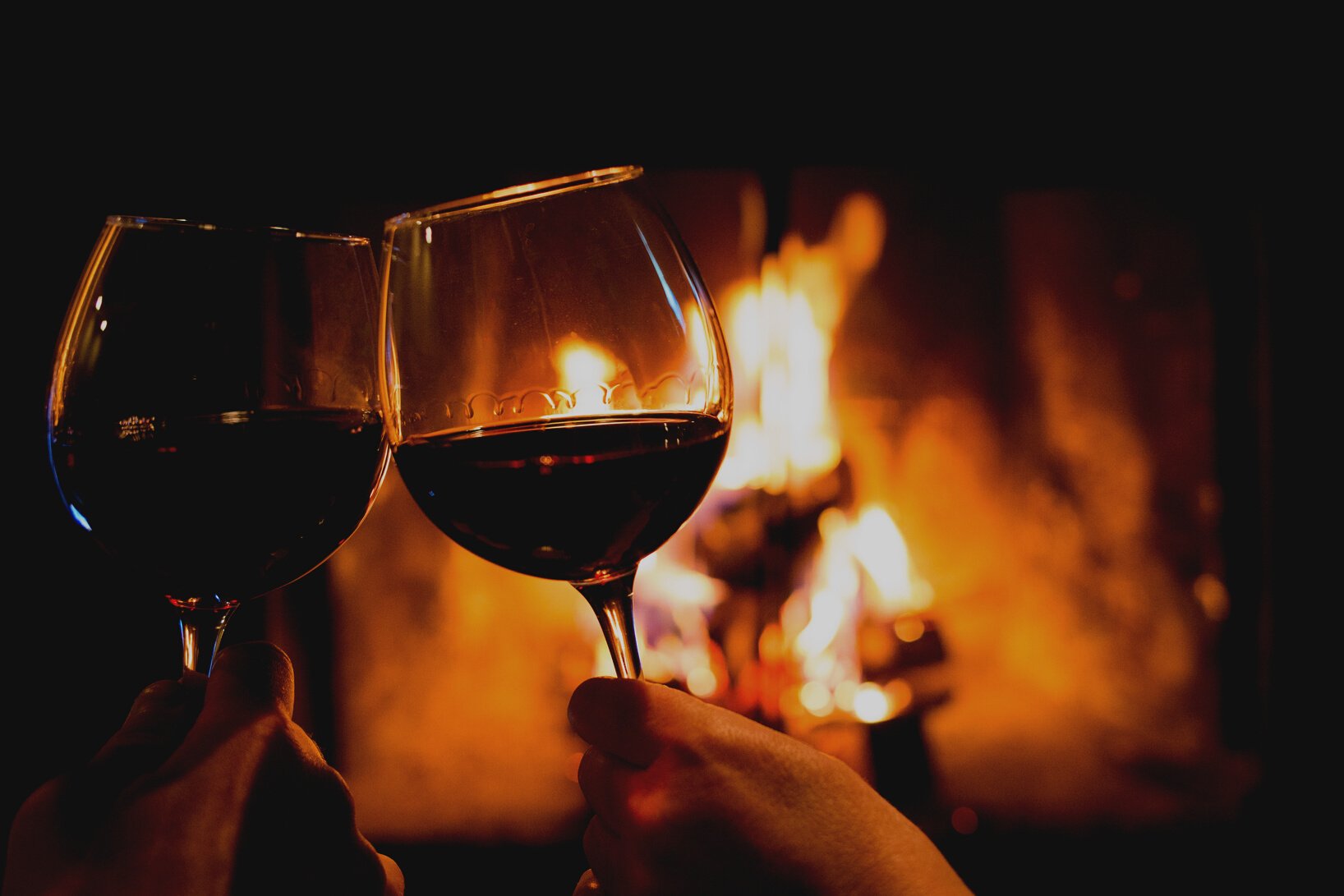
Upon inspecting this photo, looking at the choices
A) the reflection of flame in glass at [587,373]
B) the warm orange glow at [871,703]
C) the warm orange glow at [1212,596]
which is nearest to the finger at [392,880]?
the reflection of flame in glass at [587,373]

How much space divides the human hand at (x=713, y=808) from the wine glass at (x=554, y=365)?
0.04 m

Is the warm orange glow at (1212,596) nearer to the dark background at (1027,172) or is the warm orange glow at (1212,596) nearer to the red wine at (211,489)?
the dark background at (1027,172)

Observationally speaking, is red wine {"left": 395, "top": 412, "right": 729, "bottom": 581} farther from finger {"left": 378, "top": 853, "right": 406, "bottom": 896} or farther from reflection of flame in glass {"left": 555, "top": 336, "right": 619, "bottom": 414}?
finger {"left": 378, "top": 853, "right": 406, "bottom": 896}

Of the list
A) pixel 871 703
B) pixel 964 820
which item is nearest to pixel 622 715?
pixel 871 703

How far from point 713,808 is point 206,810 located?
0.28m

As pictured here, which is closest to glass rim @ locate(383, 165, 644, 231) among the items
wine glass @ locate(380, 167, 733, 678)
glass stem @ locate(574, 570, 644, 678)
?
wine glass @ locate(380, 167, 733, 678)

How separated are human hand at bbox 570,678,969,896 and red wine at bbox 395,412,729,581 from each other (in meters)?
0.08

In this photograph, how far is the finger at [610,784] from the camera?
0.57 meters

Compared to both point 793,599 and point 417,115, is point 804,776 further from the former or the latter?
point 417,115

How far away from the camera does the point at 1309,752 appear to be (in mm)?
A: 1977

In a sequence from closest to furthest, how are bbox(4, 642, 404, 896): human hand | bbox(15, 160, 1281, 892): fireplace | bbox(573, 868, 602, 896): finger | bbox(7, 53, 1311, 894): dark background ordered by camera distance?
bbox(4, 642, 404, 896): human hand < bbox(573, 868, 602, 896): finger < bbox(7, 53, 1311, 894): dark background < bbox(15, 160, 1281, 892): fireplace

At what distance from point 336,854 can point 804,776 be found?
30 cm

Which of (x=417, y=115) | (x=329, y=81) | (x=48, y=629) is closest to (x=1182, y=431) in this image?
(x=417, y=115)

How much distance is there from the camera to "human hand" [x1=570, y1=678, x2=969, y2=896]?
56 cm
